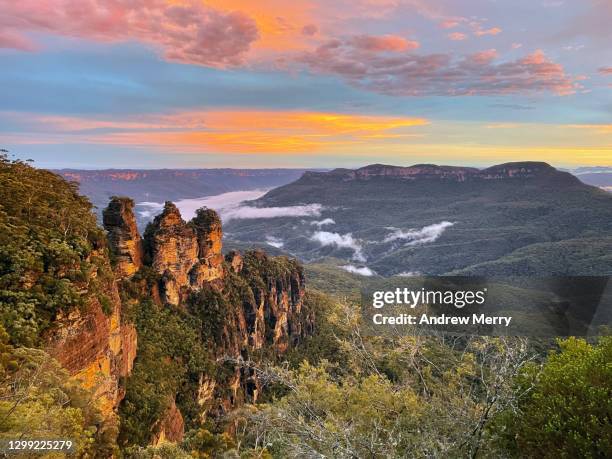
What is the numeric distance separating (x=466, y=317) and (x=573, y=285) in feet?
131

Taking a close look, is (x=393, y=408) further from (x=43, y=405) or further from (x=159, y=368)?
(x=159, y=368)

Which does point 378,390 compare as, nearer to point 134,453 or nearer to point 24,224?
point 134,453

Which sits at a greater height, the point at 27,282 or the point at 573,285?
the point at 27,282

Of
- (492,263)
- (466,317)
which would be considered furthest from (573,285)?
(492,263)

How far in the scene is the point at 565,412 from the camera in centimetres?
1205

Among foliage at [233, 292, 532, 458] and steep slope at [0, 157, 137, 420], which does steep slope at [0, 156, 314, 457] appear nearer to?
steep slope at [0, 157, 137, 420]

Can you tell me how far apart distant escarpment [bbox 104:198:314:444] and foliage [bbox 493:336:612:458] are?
21.6 m

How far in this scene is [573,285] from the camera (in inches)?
2135

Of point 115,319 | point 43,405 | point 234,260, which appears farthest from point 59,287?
→ point 234,260

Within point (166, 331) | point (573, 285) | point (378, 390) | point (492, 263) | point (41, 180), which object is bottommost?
point (492, 263)

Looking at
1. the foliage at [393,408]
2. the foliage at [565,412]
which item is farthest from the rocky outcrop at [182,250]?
the foliage at [565,412]

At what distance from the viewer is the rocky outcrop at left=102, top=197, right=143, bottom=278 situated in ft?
137

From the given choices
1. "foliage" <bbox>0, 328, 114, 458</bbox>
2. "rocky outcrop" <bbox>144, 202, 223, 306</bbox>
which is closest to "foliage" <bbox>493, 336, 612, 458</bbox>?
"foliage" <bbox>0, 328, 114, 458</bbox>

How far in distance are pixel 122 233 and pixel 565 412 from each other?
4015 cm
